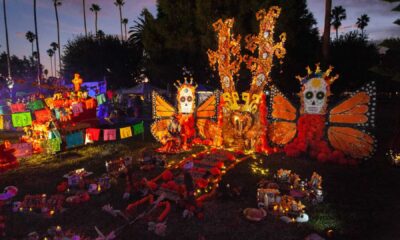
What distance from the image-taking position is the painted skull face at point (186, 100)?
15.2 m

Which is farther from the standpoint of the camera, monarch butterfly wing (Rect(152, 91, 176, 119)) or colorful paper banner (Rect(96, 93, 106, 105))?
colorful paper banner (Rect(96, 93, 106, 105))

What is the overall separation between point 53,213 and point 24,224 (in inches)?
30.0

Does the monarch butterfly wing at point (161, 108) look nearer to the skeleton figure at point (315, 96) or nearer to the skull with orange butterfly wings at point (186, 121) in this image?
the skull with orange butterfly wings at point (186, 121)

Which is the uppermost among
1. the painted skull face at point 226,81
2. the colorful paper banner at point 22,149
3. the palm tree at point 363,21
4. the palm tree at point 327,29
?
the palm tree at point 363,21

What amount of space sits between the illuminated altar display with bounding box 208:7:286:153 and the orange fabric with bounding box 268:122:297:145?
350 mm

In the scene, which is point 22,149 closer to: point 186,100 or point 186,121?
point 186,121

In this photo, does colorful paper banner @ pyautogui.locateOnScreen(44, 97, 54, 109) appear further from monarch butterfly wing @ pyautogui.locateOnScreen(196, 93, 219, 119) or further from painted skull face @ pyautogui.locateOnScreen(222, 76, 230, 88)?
painted skull face @ pyautogui.locateOnScreen(222, 76, 230, 88)

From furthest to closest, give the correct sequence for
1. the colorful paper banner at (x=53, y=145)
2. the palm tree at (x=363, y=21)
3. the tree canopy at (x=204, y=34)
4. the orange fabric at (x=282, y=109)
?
the palm tree at (x=363, y=21) < the tree canopy at (x=204, y=34) < the colorful paper banner at (x=53, y=145) < the orange fabric at (x=282, y=109)

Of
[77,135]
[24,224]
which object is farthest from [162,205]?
[77,135]

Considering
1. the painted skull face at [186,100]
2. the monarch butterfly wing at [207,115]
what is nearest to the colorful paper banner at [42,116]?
the painted skull face at [186,100]

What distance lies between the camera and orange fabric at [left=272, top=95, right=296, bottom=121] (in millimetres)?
13680

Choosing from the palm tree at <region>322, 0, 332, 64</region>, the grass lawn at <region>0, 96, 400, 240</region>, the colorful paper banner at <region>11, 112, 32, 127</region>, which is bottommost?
the grass lawn at <region>0, 96, 400, 240</region>

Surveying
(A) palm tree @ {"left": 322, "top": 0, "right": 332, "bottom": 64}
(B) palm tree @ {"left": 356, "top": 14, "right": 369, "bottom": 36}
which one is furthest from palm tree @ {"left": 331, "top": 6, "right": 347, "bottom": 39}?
(A) palm tree @ {"left": 322, "top": 0, "right": 332, "bottom": 64}

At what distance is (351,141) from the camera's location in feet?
39.4
